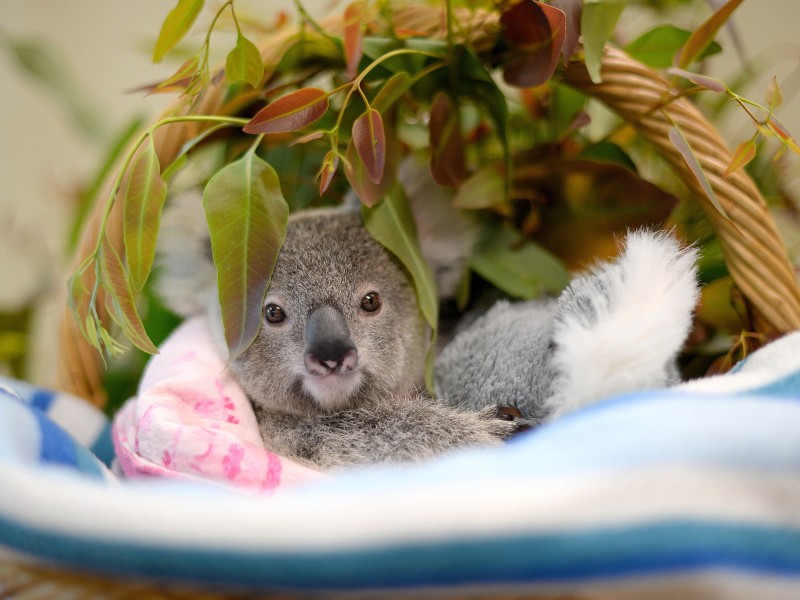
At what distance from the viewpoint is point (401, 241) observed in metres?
0.98

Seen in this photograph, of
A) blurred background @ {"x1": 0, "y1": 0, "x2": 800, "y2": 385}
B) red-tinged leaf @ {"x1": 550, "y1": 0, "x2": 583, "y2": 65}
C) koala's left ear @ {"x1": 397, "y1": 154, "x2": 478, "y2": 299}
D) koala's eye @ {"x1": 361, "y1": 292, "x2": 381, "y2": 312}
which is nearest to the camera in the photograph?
red-tinged leaf @ {"x1": 550, "y1": 0, "x2": 583, "y2": 65}

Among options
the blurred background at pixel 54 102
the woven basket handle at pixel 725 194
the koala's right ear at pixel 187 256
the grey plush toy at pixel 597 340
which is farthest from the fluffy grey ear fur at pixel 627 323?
the blurred background at pixel 54 102

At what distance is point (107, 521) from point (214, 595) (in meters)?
0.10

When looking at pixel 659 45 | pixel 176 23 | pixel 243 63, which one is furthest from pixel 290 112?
pixel 659 45

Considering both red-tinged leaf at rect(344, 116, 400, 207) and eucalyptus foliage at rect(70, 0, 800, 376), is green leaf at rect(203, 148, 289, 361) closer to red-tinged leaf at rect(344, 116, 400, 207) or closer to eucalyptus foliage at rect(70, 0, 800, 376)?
eucalyptus foliage at rect(70, 0, 800, 376)

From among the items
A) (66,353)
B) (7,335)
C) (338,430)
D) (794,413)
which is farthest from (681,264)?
(7,335)

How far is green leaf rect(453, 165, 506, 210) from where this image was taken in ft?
3.34

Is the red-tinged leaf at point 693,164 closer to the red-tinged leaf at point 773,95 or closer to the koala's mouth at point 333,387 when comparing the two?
the red-tinged leaf at point 773,95

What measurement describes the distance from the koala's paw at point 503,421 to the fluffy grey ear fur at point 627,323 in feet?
0.21

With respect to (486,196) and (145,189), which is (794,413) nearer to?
(486,196)

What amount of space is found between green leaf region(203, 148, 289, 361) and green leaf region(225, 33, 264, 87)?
12cm

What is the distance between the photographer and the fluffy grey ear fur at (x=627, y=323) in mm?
762

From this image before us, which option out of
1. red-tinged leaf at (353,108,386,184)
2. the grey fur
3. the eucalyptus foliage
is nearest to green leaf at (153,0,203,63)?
the eucalyptus foliage

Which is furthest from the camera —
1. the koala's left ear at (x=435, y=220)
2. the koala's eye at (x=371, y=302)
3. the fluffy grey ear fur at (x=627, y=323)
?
the koala's left ear at (x=435, y=220)
